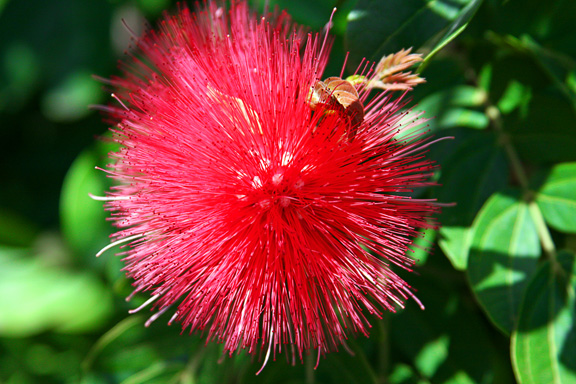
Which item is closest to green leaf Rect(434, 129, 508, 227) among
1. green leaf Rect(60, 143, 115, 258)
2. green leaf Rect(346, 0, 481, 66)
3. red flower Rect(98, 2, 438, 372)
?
red flower Rect(98, 2, 438, 372)

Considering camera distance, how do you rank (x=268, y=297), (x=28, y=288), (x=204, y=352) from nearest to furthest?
1. (x=268, y=297)
2. (x=204, y=352)
3. (x=28, y=288)

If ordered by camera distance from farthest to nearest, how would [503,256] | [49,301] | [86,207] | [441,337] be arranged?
[49,301], [86,207], [441,337], [503,256]

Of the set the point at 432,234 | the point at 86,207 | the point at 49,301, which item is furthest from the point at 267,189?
the point at 49,301

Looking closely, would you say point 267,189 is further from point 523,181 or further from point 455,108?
point 523,181

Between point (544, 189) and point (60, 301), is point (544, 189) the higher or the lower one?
the lower one

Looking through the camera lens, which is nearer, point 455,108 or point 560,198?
point 560,198

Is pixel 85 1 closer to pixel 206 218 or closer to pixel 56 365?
pixel 206 218

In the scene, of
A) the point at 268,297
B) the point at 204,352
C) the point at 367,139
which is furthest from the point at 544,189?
the point at 204,352

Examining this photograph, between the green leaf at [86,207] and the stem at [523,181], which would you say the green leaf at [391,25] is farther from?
the green leaf at [86,207]
